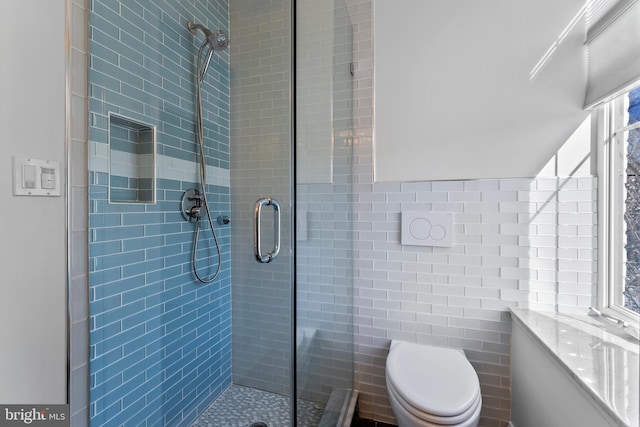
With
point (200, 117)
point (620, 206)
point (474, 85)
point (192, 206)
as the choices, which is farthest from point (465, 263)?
point (200, 117)

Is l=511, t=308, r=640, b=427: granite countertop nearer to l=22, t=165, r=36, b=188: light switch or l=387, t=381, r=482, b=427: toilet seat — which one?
l=387, t=381, r=482, b=427: toilet seat

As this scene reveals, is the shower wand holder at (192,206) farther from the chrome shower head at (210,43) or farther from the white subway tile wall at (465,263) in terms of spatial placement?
the white subway tile wall at (465,263)

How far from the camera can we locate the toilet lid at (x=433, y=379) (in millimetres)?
1101

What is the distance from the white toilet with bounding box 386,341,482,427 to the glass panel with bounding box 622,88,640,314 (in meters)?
0.81

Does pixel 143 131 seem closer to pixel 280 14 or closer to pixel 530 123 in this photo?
pixel 280 14

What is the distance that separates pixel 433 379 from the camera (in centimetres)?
125

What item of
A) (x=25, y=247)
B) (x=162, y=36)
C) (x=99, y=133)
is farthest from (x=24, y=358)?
(x=162, y=36)

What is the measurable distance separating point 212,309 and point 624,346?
191cm

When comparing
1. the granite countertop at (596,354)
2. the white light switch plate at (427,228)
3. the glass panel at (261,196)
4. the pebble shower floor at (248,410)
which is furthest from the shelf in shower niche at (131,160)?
the granite countertop at (596,354)

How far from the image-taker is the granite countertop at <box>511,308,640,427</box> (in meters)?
0.84

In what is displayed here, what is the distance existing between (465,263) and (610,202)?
0.71m

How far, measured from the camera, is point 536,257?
1512mm

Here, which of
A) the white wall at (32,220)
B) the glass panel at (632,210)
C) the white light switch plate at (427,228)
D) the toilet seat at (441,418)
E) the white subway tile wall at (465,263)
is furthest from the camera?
the white light switch plate at (427,228)

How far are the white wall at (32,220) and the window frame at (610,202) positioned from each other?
228cm
